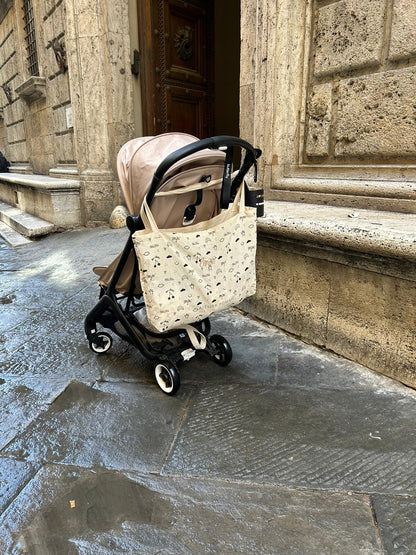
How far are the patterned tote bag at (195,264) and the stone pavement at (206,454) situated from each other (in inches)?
20.8

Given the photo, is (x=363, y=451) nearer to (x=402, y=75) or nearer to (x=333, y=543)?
(x=333, y=543)

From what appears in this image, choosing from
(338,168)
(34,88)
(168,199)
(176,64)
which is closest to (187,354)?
(168,199)

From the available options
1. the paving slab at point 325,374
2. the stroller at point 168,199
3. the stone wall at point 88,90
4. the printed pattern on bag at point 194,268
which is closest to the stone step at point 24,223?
the stone wall at point 88,90

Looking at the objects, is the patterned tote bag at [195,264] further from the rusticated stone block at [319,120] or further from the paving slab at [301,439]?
the rusticated stone block at [319,120]

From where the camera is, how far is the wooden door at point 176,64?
5.43 meters

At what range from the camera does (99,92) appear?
5508 mm

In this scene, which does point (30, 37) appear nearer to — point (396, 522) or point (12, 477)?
point (12, 477)

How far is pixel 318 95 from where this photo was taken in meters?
3.06

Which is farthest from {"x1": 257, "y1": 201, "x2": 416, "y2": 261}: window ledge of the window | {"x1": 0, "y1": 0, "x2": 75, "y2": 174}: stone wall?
the window

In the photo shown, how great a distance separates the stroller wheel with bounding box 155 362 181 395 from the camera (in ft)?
6.62

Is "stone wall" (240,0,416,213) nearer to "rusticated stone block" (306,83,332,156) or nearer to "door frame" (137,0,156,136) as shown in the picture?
"rusticated stone block" (306,83,332,156)

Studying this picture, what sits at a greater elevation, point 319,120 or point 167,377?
point 319,120

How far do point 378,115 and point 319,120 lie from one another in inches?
20.0

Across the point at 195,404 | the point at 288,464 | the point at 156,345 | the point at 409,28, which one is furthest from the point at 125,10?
the point at 288,464
